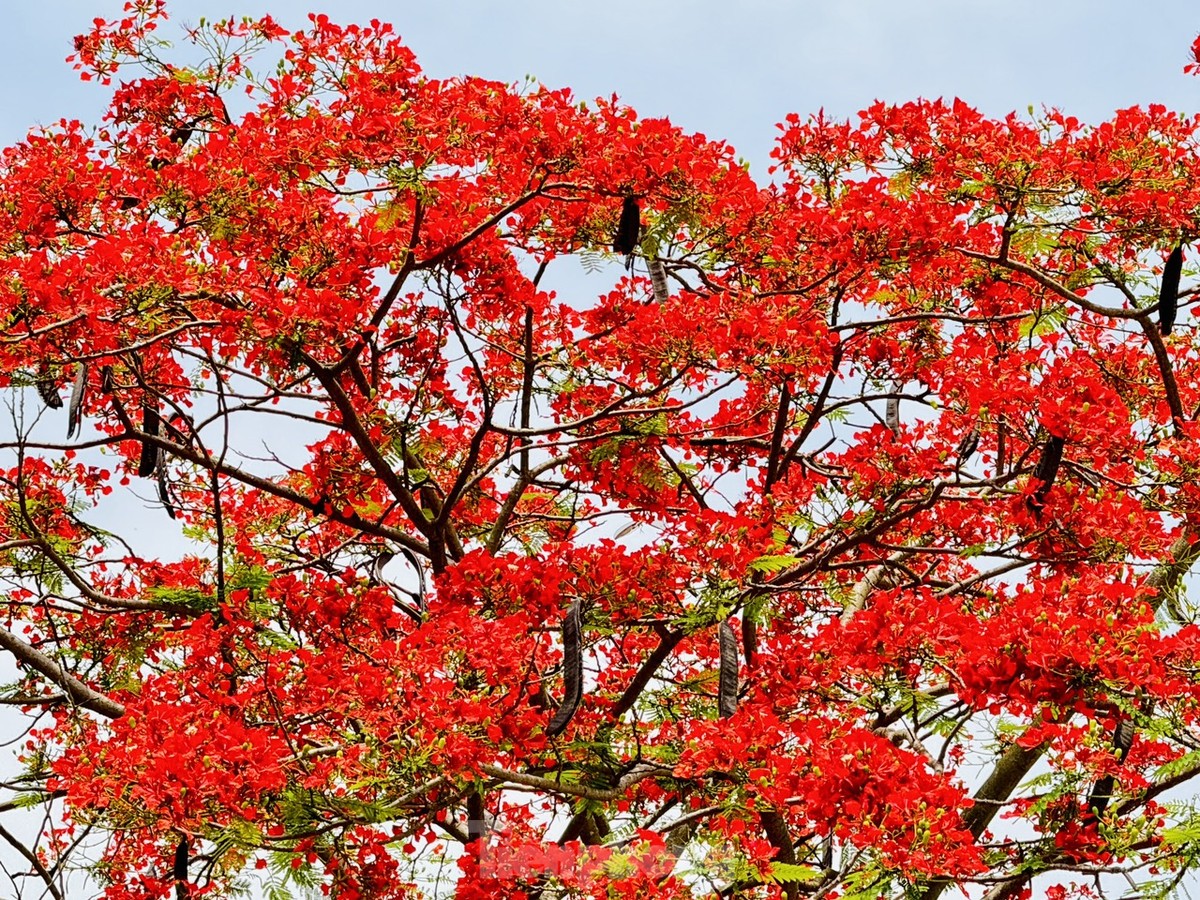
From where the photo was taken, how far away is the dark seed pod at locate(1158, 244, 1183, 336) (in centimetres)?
654

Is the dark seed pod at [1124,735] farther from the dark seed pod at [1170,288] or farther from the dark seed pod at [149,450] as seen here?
the dark seed pod at [149,450]

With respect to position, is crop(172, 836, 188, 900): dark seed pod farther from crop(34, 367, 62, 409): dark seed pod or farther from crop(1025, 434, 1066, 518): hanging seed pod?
crop(1025, 434, 1066, 518): hanging seed pod

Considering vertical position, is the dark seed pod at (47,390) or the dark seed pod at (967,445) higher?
the dark seed pod at (47,390)

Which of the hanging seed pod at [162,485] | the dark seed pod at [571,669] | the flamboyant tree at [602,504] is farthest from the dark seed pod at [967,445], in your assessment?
the hanging seed pod at [162,485]

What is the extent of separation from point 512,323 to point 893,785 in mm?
3392

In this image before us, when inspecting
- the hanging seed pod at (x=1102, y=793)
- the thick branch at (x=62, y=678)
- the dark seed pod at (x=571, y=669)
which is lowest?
the hanging seed pod at (x=1102, y=793)

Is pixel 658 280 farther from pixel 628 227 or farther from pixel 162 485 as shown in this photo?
pixel 162 485

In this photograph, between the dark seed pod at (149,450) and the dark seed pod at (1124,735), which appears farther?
the dark seed pod at (149,450)

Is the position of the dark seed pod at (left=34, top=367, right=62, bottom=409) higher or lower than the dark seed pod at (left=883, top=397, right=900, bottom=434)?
higher

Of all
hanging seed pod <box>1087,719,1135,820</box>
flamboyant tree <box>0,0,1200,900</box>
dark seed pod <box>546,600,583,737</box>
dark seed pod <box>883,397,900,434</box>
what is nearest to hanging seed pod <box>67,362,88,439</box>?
flamboyant tree <box>0,0,1200,900</box>

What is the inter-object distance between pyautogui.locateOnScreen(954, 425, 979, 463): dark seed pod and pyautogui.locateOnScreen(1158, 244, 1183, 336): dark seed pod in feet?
3.64

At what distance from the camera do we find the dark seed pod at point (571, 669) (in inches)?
223

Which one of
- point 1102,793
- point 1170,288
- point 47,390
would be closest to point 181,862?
point 47,390

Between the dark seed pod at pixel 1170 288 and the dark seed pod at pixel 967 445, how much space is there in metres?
1.11
